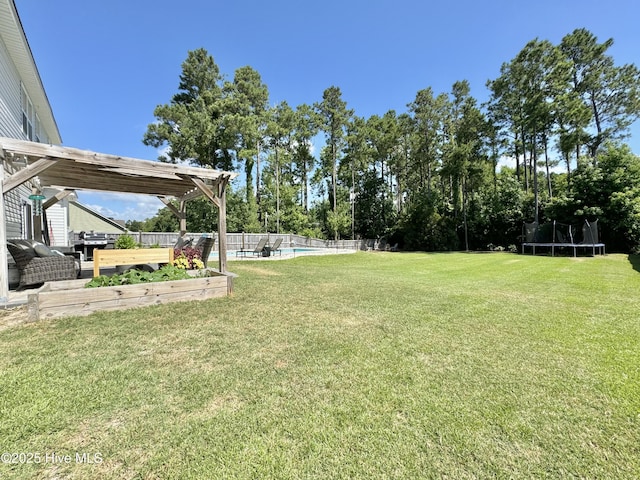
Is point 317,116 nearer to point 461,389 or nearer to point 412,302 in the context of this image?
point 412,302

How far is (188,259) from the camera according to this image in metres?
6.06

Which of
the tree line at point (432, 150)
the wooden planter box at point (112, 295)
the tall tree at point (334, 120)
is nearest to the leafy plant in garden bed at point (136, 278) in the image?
the wooden planter box at point (112, 295)

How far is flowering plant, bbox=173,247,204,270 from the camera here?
5.34m

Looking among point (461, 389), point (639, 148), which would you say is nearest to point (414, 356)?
point (461, 389)

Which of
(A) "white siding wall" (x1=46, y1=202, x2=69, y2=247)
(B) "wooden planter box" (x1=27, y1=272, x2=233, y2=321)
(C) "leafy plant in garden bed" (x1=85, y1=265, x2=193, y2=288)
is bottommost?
(B) "wooden planter box" (x1=27, y1=272, x2=233, y2=321)

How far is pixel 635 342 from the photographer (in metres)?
3.02

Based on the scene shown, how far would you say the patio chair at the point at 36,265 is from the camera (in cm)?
434

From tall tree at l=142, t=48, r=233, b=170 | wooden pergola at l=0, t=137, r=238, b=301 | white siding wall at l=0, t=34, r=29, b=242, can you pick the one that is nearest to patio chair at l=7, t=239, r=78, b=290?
wooden pergola at l=0, t=137, r=238, b=301

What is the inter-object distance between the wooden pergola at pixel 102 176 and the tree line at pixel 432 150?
13.4 metres

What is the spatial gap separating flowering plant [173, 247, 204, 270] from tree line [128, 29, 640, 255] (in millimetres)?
15107

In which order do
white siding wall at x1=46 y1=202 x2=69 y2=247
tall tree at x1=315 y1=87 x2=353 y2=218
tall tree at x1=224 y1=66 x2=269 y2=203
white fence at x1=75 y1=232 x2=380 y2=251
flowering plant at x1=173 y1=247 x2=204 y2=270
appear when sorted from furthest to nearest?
tall tree at x1=315 y1=87 x2=353 y2=218
tall tree at x1=224 y1=66 x2=269 y2=203
white fence at x1=75 y1=232 x2=380 y2=251
white siding wall at x1=46 y1=202 x2=69 y2=247
flowering plant at x1=173 y1=247 x2=204 y2=270

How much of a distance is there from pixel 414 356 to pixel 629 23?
14187 mm

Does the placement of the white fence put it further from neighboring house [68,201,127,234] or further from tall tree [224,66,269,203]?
neighboring house [68,201,127,234]

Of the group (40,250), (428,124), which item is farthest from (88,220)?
(428,124)
